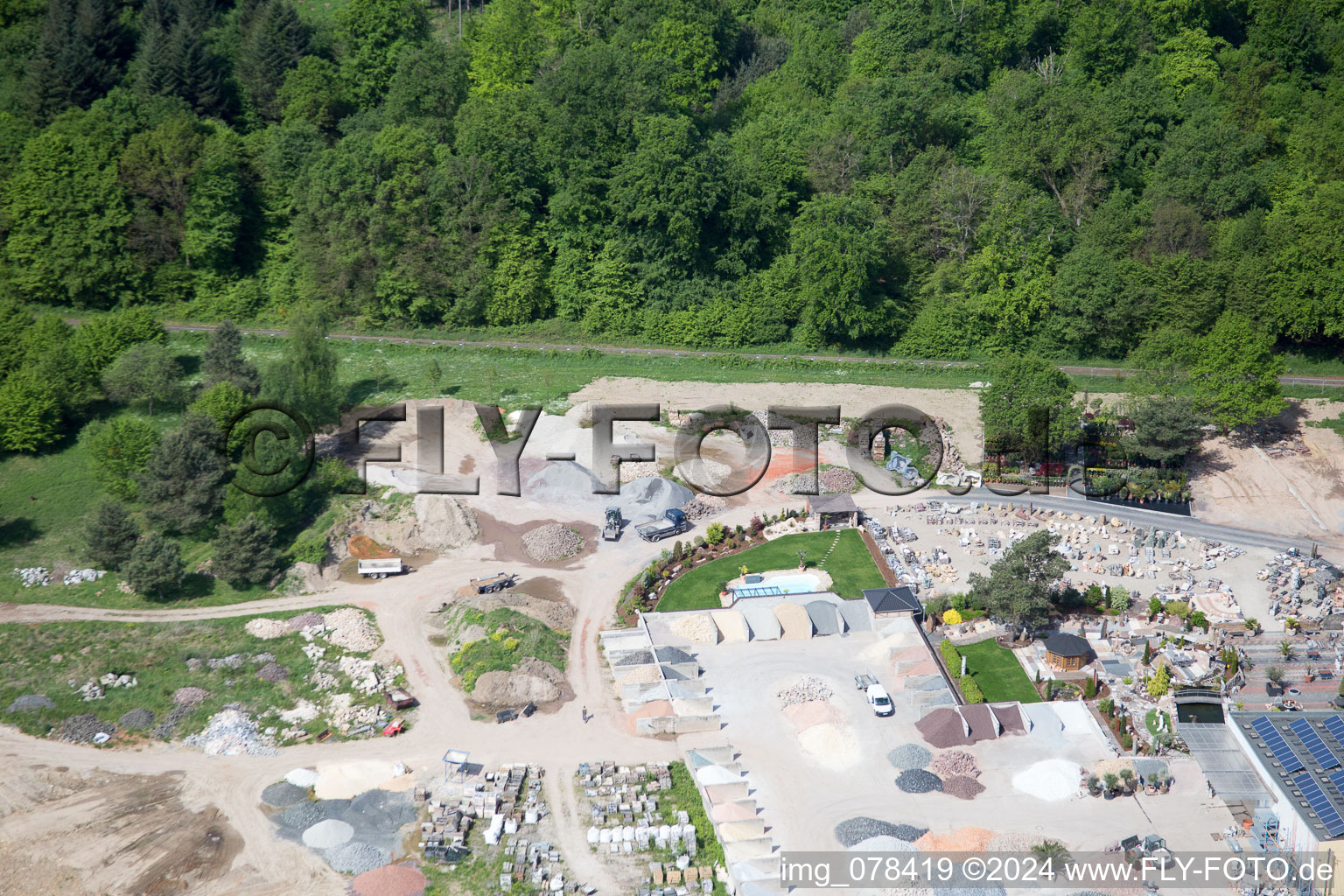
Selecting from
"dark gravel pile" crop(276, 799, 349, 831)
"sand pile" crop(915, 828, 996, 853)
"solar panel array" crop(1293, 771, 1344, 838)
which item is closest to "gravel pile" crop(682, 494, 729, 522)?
"sand pile" crop(915, 828, 996, 853)

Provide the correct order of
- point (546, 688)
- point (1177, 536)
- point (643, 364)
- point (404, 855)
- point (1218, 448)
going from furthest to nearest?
point (643, 364) < point (1218, 448) < point (1177, 536) < point (546, 688) < point (404, 855)

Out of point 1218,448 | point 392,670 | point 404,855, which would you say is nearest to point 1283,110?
point 1218,448

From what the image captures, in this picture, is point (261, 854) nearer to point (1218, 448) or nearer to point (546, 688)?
point (546, 688)

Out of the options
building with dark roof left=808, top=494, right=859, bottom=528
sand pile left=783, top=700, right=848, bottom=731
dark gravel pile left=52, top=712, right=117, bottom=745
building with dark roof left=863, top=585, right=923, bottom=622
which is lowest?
dark gravel pile left=52, top=712, right=117, bottom=745

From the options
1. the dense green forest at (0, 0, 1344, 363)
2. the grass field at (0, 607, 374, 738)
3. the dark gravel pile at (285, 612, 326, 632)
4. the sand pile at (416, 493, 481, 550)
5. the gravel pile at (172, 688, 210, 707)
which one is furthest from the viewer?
the dense green forest at (0, 0, 1344, 363)

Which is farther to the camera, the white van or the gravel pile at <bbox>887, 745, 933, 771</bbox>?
the white van

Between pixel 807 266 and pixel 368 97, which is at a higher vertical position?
pixel 368 97

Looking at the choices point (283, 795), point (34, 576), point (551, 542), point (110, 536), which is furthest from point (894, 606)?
point (34, 576)

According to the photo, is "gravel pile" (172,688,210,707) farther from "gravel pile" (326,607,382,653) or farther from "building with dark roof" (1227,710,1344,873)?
"building with dark roof" (1227,710,1344,873)
